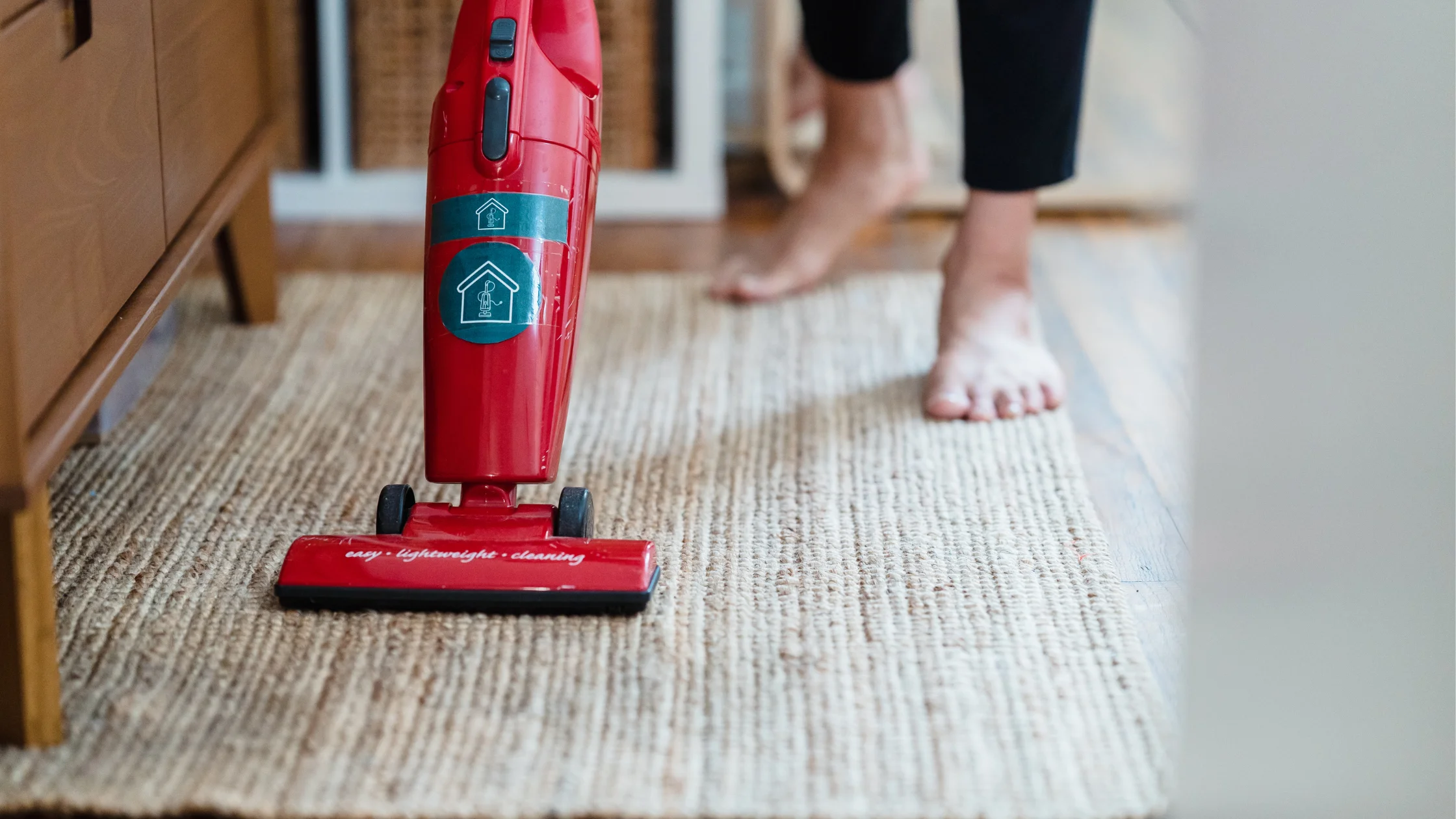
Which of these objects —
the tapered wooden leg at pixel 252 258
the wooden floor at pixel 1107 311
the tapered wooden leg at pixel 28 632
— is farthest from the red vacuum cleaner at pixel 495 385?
the tapered wooden leg at pixel 252 258

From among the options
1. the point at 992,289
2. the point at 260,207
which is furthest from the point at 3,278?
the point at 992,289

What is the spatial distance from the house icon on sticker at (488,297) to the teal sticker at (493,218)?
2 centimetres

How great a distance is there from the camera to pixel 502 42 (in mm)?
822

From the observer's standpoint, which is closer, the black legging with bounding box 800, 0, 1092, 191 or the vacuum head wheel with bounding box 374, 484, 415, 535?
the vacuum head wheel with bounding box 374, 484, 415, 535

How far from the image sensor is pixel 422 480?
102 centimetres

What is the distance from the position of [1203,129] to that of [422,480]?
0.68m

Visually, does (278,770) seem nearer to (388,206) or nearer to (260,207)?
(260,207)

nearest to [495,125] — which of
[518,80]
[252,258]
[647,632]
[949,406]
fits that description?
[518,80]

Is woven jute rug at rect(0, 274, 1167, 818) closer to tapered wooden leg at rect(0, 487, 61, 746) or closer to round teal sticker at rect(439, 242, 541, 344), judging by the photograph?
tapered wooden leg at rect(0, 487, 61, 746)

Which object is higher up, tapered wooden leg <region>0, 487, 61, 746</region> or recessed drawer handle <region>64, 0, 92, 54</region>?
recessed drawer handle <region>64, 0, 92, 54</region>

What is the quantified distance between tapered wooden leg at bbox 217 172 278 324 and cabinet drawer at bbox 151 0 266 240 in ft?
0.26

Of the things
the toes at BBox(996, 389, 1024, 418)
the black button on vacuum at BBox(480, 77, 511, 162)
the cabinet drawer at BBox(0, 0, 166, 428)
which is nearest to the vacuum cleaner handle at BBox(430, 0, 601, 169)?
the black button on vacuum at BBox(480, 77, 511, 162)

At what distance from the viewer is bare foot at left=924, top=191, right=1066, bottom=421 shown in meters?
1.13

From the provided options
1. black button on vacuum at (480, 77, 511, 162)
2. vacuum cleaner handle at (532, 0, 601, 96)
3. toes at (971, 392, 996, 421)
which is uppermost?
vacuum cleaner handle at (532, 0, 601, 96)
